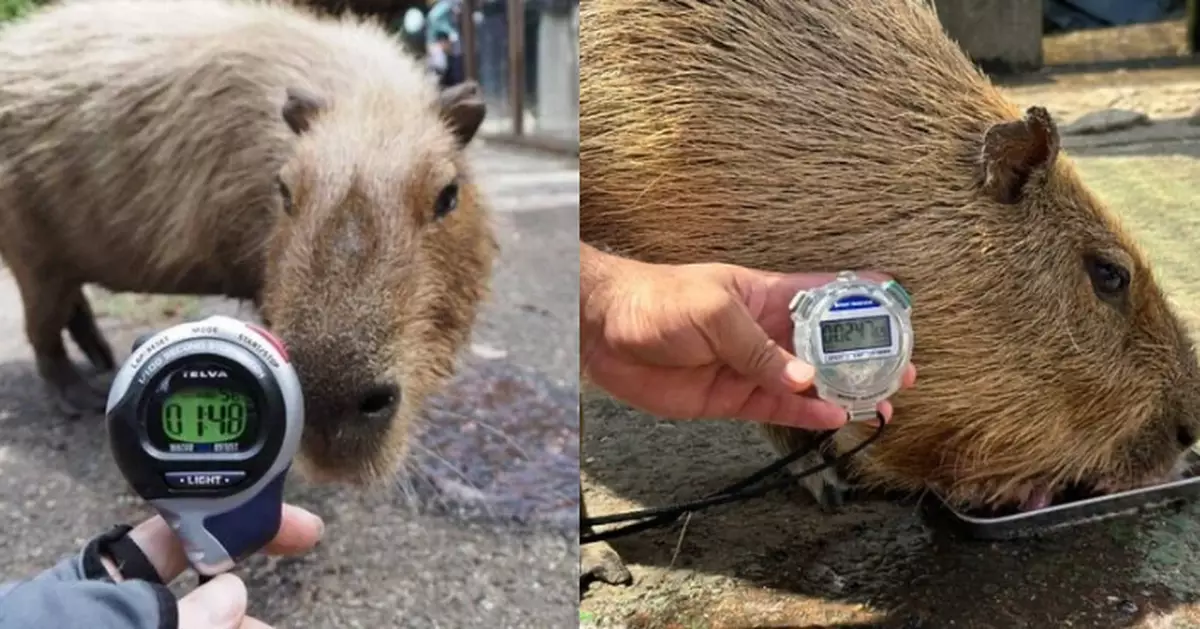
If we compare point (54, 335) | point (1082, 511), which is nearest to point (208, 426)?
point (54, 335)

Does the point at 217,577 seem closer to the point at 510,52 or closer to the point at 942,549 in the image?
the point at 510,52

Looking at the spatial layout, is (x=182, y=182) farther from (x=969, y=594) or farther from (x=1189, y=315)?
(x=1189, y=315)

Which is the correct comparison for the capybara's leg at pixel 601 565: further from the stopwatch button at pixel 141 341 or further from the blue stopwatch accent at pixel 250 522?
the stopwatch button at pixel 141 341

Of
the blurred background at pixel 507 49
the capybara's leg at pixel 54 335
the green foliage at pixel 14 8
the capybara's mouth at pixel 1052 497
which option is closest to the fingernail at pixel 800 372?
the blurred background at pixel 507 49

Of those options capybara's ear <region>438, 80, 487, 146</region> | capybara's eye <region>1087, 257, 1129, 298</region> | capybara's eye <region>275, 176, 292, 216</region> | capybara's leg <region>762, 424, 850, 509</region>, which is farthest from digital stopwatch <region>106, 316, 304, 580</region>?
capybara's eye <region>1087, 257, 1129, 298</region>

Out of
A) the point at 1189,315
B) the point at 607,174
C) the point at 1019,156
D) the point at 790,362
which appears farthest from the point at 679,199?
the point at 1189,315
